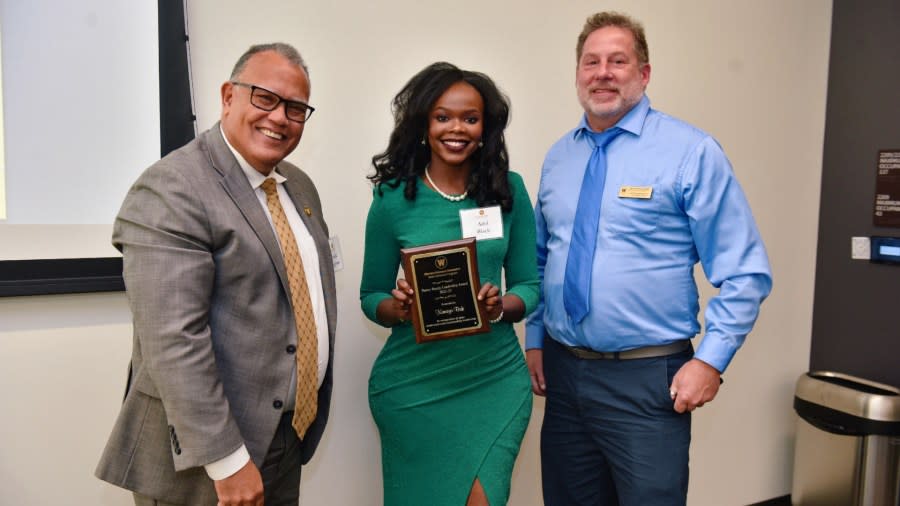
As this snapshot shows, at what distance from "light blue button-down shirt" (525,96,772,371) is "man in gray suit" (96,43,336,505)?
0.85m

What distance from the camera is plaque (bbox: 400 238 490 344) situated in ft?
5.39

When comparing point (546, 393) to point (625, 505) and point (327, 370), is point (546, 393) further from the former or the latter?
point (327, 370)

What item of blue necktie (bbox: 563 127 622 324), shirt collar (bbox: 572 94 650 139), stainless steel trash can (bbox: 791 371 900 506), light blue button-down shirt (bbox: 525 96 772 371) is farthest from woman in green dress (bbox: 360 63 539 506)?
stainless steel trash can (bbox: 791 371 900 506)

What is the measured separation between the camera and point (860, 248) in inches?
127

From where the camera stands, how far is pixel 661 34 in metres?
2.95

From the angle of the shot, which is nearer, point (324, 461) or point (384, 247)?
point (384, 247)

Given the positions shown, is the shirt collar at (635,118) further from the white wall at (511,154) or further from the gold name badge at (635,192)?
the white wall at (511,154)

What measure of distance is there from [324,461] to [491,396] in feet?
3.00

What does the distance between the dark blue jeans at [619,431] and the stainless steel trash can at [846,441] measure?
1534 mm

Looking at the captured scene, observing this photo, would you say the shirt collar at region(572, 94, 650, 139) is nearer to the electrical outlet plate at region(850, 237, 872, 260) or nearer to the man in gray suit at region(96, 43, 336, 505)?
the man in gray suit at region(96, 43, 336, 505)

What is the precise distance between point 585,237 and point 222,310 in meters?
1.08

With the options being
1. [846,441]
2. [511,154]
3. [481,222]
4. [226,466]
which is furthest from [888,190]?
[226,466]

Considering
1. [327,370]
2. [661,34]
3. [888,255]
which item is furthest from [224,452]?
[888,255]

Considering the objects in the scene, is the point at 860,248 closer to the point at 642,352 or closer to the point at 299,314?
the point at 642,352
